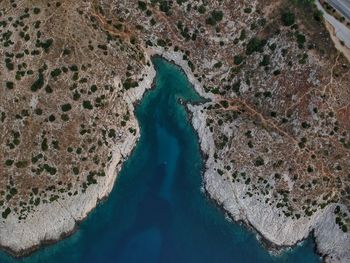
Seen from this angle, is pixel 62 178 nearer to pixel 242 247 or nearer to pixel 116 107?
pixel 116 107

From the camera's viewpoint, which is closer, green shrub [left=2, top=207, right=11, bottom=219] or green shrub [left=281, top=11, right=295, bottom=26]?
green shrub [left=281, top=11, right=295, bottom=26]

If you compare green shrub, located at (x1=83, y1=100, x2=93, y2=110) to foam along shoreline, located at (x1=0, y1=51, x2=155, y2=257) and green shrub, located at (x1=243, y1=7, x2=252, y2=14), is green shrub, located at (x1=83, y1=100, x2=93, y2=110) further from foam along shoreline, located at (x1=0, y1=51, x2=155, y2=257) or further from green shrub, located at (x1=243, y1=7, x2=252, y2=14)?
green shrub, located at (x1=243, y1=7, x2=252, y2=14)

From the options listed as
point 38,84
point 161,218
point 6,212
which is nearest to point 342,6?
point 161,218

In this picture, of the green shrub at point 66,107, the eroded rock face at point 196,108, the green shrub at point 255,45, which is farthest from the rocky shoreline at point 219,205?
the green shrub at point 255,45

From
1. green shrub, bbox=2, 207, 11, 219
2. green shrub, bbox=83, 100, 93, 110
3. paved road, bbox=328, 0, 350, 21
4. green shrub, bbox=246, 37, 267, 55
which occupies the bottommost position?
green shrub, bbox=2, 207, 11, 219

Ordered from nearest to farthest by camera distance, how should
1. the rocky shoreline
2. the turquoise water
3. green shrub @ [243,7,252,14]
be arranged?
green shrub @ [243,7,252,14], the rocky shoreline, the turquoise water

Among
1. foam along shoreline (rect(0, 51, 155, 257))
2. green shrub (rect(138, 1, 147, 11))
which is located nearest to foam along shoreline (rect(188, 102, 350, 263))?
foam along shoreline (rect(0, 51, 155, 257))

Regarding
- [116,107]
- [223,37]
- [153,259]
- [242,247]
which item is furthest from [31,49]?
[242,247]
